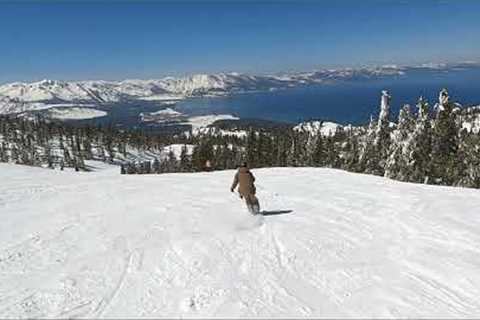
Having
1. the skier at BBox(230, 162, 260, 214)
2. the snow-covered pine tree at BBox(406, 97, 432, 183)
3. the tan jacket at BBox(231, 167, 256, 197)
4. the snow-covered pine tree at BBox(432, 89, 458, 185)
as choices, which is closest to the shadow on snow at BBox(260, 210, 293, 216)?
the skier at BBox(230, 162, 260, 214)

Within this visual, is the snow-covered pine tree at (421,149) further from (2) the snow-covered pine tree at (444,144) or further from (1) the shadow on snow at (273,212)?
(1) the shadow on snow at (273,212)

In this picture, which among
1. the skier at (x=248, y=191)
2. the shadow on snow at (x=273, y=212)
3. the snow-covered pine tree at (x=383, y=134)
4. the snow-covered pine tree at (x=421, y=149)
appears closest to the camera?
the skier at (x=248, y=191)

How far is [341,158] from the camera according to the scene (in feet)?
334

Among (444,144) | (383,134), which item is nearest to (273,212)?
(444,144)

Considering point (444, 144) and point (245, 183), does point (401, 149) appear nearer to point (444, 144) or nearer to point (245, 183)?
point (444, 144)

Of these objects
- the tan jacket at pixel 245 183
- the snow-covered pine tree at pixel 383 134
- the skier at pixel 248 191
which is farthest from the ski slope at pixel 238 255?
the snow-covered pine tree at pixel 383 134

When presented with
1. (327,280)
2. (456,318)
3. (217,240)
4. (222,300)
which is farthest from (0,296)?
(456,318)

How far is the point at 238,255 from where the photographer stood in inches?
479

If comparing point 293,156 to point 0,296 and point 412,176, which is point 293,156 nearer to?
point 412,176

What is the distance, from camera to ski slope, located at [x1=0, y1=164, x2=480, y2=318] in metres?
9.27

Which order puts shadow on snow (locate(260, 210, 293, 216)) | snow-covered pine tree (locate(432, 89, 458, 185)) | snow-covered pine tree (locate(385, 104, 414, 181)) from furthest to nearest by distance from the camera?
snow-covered pine tree (locate(385, 104, 414, 181)) → snow-covered pine tree (locate(432, 89, 458, 185)) → shadow on snow (locate(260, 210, 293, 216))

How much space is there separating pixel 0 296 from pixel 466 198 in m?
17.8

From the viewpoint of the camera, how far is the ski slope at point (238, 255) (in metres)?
9.27

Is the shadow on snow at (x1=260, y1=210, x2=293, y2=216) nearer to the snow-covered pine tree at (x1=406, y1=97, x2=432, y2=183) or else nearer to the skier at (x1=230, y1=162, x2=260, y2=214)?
the skier at (x1=230, y1=162, x2=260, y2=214)
